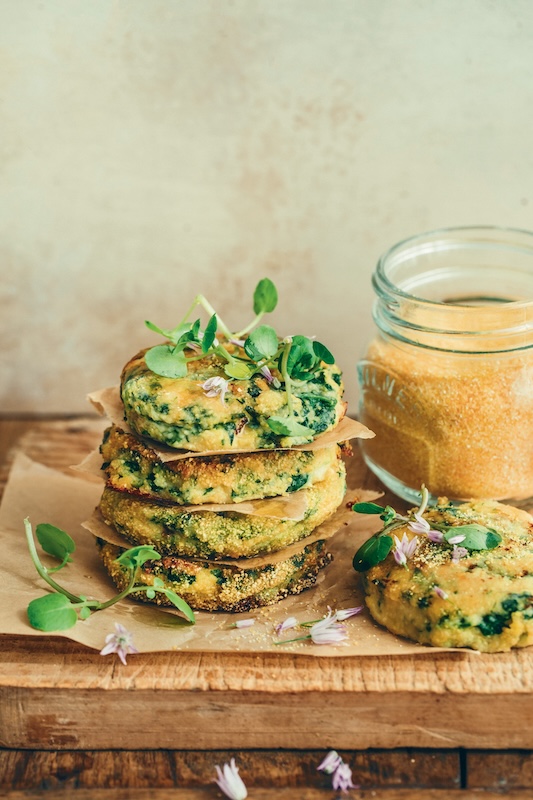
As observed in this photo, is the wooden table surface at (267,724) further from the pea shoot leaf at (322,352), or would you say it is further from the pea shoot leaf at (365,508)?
the pea shoot leaf at (322,352)

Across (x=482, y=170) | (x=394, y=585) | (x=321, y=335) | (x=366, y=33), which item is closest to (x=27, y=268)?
(x=321, y=335)

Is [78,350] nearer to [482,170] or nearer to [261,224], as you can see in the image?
[261,224]

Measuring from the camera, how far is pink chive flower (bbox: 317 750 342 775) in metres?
1.90

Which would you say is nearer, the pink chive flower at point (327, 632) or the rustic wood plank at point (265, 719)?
the rustic wood plank at point (265, 719)

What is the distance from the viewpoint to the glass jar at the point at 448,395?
2.40 m

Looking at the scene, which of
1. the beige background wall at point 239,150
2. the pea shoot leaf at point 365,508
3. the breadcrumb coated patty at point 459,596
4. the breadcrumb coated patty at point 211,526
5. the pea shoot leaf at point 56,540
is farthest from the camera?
the beige background wall at point 239,150

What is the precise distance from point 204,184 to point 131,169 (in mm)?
248

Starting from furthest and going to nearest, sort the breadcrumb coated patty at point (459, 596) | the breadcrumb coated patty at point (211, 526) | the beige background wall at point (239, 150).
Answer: the beige background wall at point (239, 150) → the breadcrumb coated patty at point (211, 526) → the breadcrumb coated patty at point (459, 596)

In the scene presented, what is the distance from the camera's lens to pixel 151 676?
1.96 metres

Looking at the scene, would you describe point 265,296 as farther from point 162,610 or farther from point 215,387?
point 162,610

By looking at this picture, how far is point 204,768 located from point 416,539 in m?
0.71

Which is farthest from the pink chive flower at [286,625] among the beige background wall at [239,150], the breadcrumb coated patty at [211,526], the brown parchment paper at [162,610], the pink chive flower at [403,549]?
the beige background wall at [239,150]

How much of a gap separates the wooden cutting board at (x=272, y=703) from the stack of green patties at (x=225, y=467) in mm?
233

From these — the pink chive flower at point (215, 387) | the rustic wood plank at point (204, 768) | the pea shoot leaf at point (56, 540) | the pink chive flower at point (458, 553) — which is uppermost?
the pink chive flower at point (215, 387)
